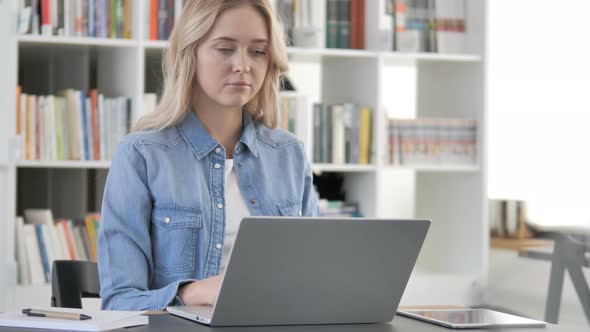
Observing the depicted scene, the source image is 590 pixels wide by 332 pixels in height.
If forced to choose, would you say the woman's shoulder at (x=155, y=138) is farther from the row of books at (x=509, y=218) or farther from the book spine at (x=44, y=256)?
the book spine at (x=44, y=256)

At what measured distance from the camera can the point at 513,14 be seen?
0.55m

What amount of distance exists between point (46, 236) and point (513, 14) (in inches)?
103

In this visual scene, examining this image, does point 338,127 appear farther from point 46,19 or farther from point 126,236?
point 126,236

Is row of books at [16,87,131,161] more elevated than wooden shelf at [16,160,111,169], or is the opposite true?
row of books at [16,87,131,161]

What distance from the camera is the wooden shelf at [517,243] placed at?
0.47 metres

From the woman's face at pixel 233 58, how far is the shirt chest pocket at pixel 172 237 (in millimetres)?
247

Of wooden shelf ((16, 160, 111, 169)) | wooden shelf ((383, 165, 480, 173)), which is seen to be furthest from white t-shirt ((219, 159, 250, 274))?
wooden shelf ((383, 165, 480, 173))

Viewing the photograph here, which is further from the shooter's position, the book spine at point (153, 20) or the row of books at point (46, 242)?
the book spine at point (153, 20)

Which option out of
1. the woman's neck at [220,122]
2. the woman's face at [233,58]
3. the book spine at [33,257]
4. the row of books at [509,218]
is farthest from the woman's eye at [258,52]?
the book spine at [33,257]

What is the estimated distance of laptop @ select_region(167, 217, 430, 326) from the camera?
103 centimetres

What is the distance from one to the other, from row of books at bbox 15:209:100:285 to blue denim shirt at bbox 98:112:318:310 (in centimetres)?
143

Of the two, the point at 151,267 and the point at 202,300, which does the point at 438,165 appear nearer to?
the point at 151,267

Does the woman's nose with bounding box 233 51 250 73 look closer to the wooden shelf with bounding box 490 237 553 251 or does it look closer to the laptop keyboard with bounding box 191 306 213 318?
the laptop keyboard with bounding box 191 306 213 318

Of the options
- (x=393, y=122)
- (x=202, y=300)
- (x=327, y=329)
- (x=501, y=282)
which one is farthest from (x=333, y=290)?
(x=393, y=122)
